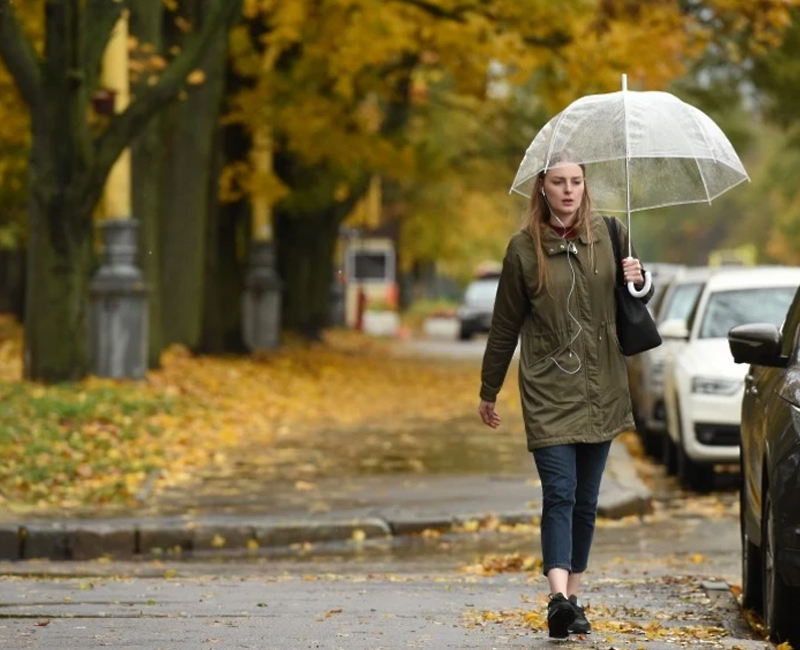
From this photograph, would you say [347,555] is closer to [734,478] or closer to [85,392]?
[734,478]

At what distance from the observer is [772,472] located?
798cm

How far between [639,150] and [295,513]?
6227mm

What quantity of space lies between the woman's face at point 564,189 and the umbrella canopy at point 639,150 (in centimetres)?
6

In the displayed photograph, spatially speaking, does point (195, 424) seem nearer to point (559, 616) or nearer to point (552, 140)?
point (552, 140)

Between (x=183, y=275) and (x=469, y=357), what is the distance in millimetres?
17854

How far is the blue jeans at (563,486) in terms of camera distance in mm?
8109

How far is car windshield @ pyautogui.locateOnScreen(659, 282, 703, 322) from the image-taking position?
70.3 ft

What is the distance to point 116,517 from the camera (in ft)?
45.2

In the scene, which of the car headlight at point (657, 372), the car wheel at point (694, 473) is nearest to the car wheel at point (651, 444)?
the car headlight at point (657, 372)

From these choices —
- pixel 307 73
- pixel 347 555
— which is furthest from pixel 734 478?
pixel 307 73

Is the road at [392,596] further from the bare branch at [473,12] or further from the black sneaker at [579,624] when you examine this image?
the bare branch at [473,12]

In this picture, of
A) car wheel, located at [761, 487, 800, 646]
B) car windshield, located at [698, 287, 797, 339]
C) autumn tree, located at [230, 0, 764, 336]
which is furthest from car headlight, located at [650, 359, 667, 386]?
car wheel, located at [761, 487, 800, 646]

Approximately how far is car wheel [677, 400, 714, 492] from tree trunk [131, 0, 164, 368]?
26.7ft

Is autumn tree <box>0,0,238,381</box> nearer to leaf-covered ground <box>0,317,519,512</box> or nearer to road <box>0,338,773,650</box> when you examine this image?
leaf-covered ground <box>0,317,519,512</box>
